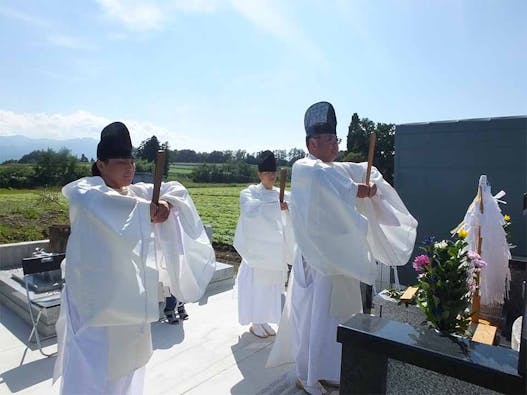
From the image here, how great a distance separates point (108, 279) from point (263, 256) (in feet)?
9.51

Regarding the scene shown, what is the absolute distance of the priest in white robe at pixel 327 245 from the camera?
A: 328 cm

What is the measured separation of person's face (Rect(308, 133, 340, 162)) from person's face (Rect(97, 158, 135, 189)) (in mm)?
1768

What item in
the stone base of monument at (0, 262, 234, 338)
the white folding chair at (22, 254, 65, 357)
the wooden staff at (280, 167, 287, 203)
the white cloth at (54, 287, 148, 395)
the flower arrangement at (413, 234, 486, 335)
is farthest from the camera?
the wooden staff at (280, 167, 287, 203)

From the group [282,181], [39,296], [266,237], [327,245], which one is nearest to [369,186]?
[327,245]

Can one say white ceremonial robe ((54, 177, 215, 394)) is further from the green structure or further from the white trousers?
the green structure

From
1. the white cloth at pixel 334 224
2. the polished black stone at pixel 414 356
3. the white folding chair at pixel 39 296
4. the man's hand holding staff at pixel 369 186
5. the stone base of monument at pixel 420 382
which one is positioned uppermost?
the man's hand holding staff at pixel 369 186

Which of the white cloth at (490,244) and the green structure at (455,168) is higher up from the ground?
the green structure at (455,168)

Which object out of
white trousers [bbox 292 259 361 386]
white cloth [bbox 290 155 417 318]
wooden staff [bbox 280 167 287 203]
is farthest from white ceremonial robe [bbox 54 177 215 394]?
wooden staff [bbox 280 167 287 203]

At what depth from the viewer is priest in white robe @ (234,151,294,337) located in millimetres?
5043

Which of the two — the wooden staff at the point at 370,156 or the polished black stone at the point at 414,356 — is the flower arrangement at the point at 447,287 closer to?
the wooden staff at the point at 370,156

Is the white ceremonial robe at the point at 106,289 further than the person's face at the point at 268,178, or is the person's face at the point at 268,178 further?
the person's face at the point at 268,178

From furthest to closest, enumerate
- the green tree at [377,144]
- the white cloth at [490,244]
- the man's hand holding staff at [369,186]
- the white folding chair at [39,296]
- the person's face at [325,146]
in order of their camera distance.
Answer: the green tree at [377,144] → the white cloth at [490,244] → the white folding chair at [39,296] → the person's face at [325,146] → the man's hand holding staff at [369,186]

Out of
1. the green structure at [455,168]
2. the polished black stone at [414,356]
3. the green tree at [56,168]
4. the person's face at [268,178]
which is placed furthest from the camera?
the green tree at [56,168]

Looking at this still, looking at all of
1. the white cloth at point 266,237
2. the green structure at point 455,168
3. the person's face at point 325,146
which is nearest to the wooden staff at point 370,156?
the person's face at point 325,146
